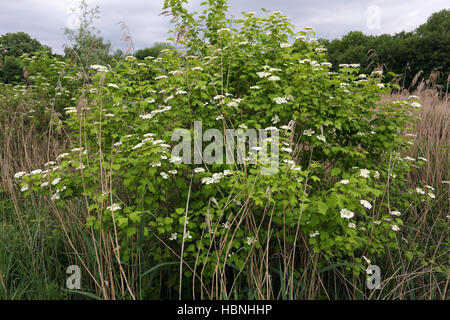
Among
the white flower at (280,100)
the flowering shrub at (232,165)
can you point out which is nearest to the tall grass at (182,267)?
the flowering shrub at (232,165)

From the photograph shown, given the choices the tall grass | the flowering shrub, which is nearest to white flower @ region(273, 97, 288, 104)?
the flowering shrub

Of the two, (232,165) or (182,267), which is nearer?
(232,165)

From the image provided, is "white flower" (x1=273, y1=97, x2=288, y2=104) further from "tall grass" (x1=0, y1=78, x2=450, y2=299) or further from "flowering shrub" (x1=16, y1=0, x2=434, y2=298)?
"tall grass" (x1=0, y1=78, x2=450, y2=299)

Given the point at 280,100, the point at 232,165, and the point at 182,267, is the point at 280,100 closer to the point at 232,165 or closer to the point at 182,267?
the point at 232,165

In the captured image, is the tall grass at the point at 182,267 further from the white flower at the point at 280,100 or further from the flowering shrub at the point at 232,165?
the white flower at the point at 280,100

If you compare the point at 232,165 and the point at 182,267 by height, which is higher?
the point at 232,165

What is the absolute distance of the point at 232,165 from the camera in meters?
2.69

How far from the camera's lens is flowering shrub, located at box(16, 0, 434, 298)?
7.89 feet

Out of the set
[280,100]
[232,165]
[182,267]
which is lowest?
[182,267]

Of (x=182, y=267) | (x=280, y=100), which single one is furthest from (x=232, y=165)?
(x=182, y=267)

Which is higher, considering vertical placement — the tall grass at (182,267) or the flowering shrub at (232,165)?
the flowering shrub at (232,165)

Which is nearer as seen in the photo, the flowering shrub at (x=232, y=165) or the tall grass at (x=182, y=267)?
the flowering shrub at (x=232, y=165)

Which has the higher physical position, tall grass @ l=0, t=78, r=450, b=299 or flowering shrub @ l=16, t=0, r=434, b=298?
flowering shrub @ l=16, t=0, r=434, b=298

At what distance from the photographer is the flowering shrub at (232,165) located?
2404mm
